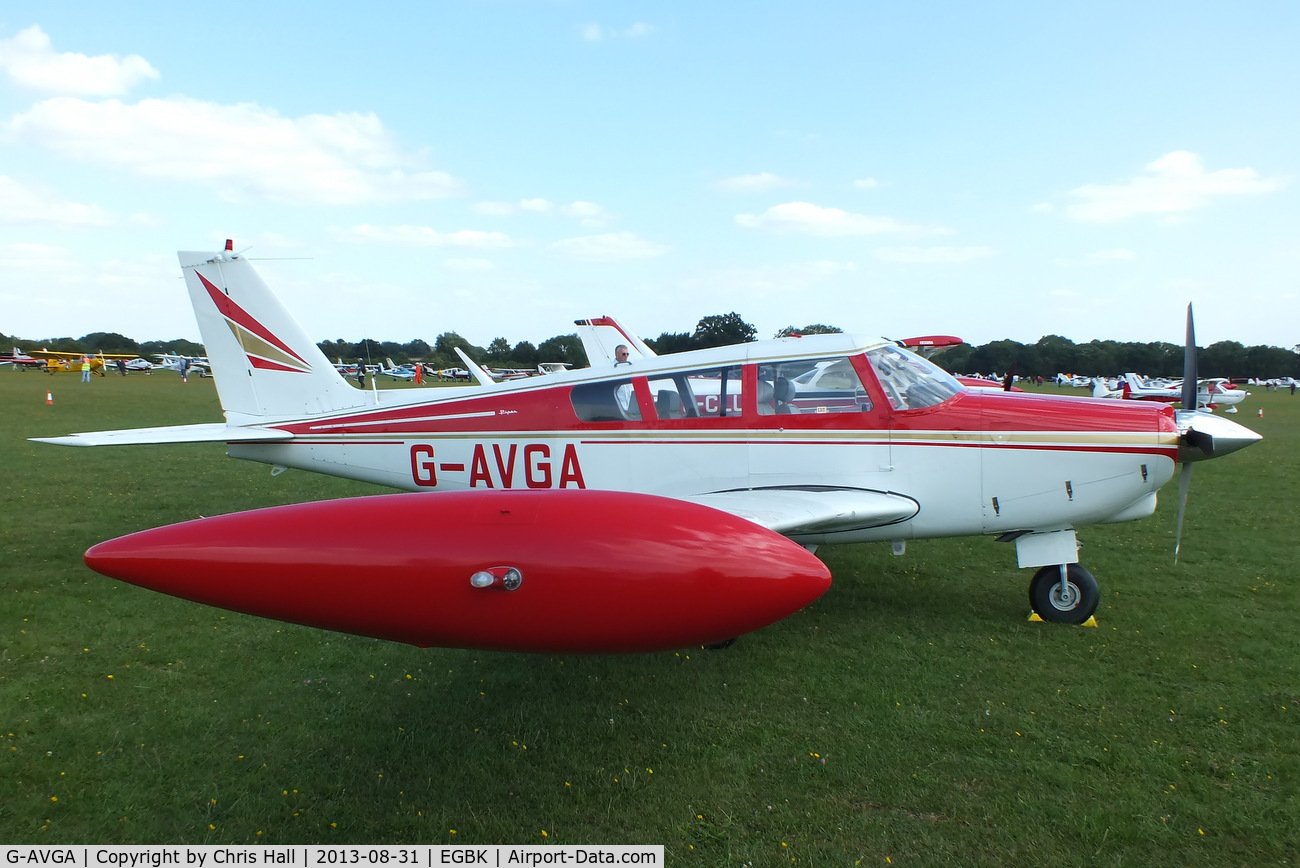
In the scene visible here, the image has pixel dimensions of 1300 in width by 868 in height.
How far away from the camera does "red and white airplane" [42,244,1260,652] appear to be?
2432 millimetres

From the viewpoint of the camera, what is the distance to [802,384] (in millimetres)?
5141

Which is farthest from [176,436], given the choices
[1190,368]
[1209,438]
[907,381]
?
[1190,368]

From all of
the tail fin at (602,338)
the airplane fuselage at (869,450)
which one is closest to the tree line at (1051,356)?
the tail fin at (602,338)

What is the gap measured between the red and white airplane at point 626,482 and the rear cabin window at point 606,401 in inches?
0.7

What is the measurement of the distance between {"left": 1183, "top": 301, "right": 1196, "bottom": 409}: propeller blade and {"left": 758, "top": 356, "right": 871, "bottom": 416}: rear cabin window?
2.78 m

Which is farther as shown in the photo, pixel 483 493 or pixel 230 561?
pixel 483 493

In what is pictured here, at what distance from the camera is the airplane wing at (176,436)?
A: 5.74m

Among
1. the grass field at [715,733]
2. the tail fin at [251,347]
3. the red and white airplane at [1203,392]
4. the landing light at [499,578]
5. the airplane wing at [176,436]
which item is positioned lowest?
the grass field at [715,733]

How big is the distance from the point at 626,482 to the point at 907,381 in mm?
2308

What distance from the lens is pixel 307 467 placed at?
21.9ft

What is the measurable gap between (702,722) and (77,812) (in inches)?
116

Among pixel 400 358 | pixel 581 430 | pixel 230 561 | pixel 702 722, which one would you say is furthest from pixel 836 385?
pixel 400 358

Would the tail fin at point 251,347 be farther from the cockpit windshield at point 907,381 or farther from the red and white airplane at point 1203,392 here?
the red and white airplane at point 1203,392

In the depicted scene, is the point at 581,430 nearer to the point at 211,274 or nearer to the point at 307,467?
the point at 307,467
